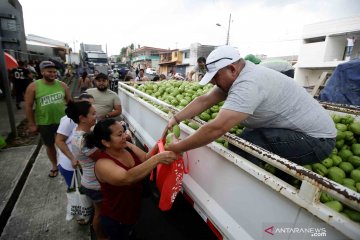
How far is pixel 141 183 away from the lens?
8.80ft

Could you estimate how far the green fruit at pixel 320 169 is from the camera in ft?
7.64

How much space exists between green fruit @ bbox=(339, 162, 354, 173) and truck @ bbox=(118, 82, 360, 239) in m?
0.85

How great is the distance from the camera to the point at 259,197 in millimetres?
1718

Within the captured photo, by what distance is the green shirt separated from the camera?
4285 millimetres

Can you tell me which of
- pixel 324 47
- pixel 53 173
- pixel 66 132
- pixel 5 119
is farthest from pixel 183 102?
pixel 324 47

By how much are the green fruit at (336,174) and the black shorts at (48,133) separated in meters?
4.50

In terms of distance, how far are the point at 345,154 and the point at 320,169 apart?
51cm

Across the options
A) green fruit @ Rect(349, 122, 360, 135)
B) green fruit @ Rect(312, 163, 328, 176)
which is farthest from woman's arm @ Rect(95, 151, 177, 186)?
green fruit @ Rect(349, 122, 360, 135)

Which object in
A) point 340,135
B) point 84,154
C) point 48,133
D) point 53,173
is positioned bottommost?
point 53,173

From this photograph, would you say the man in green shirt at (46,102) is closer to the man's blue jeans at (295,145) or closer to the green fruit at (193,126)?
the green fruit at (193,126)

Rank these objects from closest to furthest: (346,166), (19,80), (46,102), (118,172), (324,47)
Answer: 1. (118,172)
2. (346,166)
3. (46,102)
4. (19,80)
5. (324,47)

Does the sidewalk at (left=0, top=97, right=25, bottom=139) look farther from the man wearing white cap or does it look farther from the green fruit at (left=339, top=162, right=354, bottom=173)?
the green fruit at (left=339, top=162, right=354, bottom=173)

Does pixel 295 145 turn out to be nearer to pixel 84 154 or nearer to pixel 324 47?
pixel 84 154

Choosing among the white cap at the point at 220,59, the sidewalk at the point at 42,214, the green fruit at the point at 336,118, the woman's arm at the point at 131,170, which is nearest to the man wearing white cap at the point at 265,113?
the white cap at the point at 220,59
